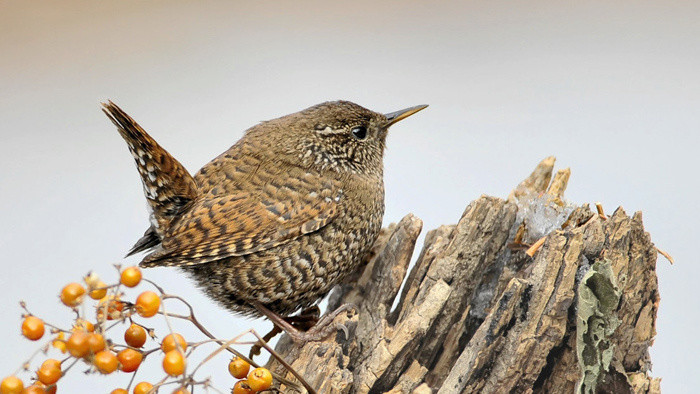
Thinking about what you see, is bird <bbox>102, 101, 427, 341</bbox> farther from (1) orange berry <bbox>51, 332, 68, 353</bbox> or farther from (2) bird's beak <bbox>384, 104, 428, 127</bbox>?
(1) orange berry <bbox>51, 332, 68, 353</bbox>

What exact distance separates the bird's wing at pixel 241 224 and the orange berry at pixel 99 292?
0.45 metres

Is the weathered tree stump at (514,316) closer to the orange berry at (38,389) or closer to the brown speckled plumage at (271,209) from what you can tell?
the brown speckled plumage at (271,209)

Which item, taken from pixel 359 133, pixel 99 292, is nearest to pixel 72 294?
pixel 99 292

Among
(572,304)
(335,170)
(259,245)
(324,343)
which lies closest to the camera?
(572,304)

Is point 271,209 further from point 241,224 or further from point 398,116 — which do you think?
point 398,116

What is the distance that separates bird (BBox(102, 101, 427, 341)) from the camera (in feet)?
6.27

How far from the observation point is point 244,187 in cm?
207

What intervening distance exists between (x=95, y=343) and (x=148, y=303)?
0.11m

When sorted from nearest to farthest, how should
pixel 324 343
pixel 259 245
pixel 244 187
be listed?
pixel 324 343 < pixel 259 245 < pixel 244 187

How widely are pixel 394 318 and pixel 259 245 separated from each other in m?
0.41

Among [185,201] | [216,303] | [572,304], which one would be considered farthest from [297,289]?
[572,304]

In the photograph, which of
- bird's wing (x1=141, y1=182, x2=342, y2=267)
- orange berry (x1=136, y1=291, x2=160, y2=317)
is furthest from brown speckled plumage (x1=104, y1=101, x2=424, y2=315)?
orange berry (x1=136, y1=291, x2=160, y2=317)

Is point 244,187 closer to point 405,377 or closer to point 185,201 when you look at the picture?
point 185,201

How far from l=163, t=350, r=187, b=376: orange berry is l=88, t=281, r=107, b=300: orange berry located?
0.17 m
